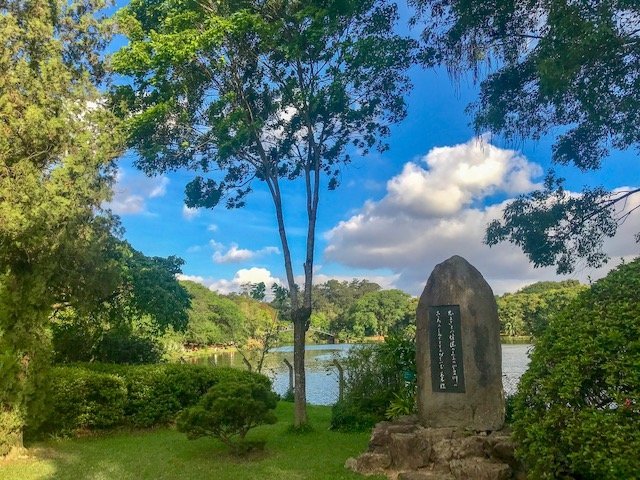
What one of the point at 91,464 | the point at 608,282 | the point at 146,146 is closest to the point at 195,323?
the point at 146,146

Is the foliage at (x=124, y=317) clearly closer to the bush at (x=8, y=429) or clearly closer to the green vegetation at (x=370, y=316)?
the bush at (x=8, y=429)

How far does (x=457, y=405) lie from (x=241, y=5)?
7.40 metres

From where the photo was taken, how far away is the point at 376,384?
917 centimetres

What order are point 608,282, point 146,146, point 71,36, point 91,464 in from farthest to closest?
point 146,146
point 71,36
point 91,464
point 608,282

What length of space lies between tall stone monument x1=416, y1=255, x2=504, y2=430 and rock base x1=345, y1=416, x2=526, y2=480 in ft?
0.79

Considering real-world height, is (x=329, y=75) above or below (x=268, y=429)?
above

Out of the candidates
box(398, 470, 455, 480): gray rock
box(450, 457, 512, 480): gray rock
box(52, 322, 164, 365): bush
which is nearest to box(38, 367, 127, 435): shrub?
box(52, 322, 164, 365): bush

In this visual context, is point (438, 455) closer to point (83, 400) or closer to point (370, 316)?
point (83, 400)

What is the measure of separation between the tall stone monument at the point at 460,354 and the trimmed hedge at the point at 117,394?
473 cm

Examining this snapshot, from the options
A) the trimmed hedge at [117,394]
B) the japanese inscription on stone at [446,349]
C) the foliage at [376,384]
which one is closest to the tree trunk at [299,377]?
the foliage at [376,384]

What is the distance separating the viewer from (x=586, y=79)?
7.82 metres

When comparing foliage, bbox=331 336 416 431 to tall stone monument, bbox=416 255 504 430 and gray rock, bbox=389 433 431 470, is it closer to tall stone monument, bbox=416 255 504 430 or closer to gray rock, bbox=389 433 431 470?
tall stone monument, bbox=416 255 504 430

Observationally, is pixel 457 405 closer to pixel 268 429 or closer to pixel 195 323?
pixel 268 429

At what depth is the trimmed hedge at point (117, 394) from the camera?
8375mm
